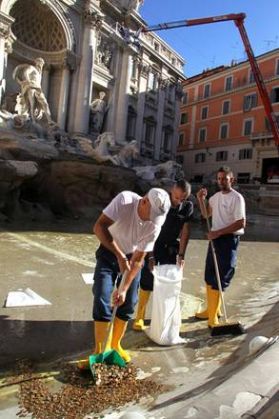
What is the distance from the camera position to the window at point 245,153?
36.8m

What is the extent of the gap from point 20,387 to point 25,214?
1000cm

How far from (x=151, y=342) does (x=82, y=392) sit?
1123 mm

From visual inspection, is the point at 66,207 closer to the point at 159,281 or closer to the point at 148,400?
the point at 159,281

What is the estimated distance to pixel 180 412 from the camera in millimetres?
2107

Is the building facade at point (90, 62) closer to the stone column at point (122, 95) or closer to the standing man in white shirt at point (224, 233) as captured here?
the stone column at point (122, 95)

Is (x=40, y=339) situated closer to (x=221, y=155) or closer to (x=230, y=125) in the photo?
(x=221, y=155)

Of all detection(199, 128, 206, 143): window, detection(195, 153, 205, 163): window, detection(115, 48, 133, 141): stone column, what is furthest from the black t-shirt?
detection(199, 128, 206, 143): window

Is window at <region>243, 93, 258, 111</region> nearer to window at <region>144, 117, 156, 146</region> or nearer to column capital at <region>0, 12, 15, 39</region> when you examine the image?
window at <region>144, 117, 156, 146</region>

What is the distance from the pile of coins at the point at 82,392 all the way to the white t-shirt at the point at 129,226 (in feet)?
2.95

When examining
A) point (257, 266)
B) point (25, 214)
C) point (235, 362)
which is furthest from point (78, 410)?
point (25, 214)

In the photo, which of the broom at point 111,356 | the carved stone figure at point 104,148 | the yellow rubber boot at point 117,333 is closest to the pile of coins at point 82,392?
the broom at point 111,356

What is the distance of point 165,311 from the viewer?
143 inches

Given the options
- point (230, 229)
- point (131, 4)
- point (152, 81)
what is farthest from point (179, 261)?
point (152, 81)

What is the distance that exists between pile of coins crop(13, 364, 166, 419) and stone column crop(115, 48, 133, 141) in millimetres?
24667
